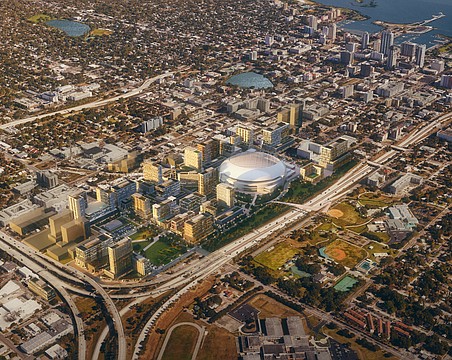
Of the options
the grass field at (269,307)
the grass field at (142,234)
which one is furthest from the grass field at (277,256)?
the grass field at (142,234)

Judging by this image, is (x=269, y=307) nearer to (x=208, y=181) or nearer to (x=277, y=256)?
(x=277, y=256)

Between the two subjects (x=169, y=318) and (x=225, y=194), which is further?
(x=225, y=194)

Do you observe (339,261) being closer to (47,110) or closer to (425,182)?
(425,182)

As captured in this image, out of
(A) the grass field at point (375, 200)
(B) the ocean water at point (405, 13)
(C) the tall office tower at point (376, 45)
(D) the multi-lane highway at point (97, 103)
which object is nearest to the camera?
(A) the grass field at point (375, 200)

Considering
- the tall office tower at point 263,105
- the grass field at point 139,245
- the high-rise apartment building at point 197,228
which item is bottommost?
the grass field at point 139,245

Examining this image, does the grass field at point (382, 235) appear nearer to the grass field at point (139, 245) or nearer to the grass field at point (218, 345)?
the grass field at point (218, 345)

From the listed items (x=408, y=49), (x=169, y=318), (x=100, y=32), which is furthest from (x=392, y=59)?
(x=169, y=318)

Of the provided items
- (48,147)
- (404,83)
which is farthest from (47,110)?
(404,83)
